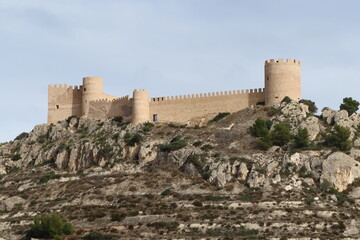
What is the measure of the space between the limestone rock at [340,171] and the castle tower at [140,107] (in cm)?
2349

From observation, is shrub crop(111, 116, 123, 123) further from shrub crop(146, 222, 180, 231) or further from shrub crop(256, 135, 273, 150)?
shrub crop(146, 222, 180, 231)

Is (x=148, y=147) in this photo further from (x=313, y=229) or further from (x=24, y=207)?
(x=313, y=229)

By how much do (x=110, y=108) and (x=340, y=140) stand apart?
2778cm

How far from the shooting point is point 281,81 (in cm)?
8212

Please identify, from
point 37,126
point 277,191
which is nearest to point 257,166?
point 277,191

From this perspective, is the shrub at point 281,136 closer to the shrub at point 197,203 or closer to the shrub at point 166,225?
the shrub at point 197,203

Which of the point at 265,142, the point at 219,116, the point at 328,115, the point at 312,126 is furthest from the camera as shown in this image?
the point at 219,116

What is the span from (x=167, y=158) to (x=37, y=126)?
71.6 feet

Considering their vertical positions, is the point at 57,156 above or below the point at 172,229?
above

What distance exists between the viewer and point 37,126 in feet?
304

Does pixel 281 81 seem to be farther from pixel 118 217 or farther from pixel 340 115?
pixel 118 217

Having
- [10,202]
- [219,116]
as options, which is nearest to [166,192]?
[10,202]

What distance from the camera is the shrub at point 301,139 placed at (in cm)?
7438

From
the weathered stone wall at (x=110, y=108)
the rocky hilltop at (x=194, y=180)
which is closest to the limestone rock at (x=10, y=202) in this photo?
the rocky hilltop at (x=194, y=180)
